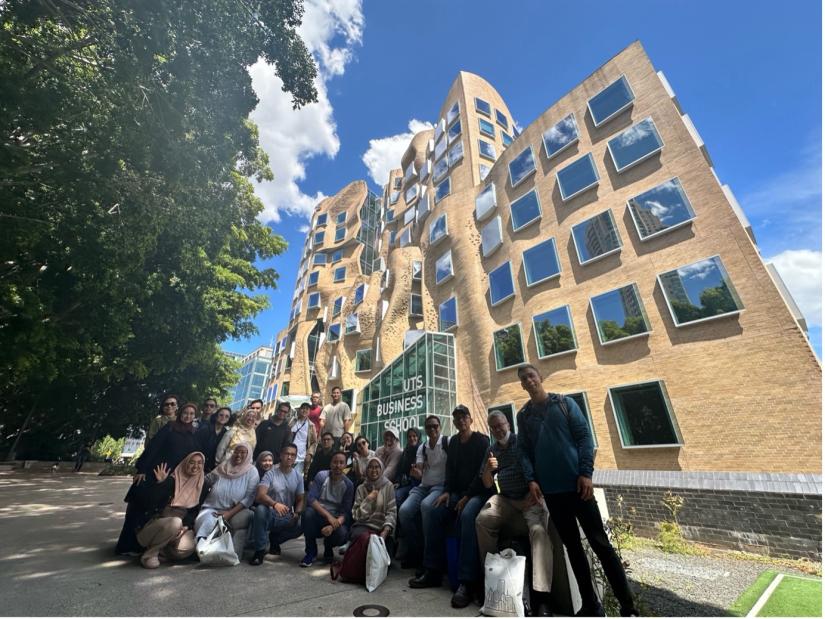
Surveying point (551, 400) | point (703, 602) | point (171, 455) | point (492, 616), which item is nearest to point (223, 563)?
point (171, 455)

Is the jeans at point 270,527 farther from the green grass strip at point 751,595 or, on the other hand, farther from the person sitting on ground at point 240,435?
the green grass strip at point 751,595

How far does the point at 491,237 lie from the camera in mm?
18688

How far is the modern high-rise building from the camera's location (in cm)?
901

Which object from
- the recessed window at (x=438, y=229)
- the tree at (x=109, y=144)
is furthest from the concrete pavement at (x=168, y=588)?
the recessed window at (x=438, y=229)

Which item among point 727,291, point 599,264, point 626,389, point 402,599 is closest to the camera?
point 402,599

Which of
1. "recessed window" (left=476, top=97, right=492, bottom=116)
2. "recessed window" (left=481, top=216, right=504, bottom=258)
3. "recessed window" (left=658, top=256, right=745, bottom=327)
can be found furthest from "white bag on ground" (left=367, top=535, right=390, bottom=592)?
"recessed window" (left=476, top=97, right=492, bottom=116)

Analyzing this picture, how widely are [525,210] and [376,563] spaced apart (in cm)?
1635

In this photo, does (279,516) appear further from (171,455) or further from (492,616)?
(492,616)

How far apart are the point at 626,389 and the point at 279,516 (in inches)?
435

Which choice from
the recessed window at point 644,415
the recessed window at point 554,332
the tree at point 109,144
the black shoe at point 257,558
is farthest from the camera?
the recessed window at point 554,332

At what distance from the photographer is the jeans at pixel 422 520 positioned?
14.5 feet

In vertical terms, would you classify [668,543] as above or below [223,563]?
below

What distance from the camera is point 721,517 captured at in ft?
28.3

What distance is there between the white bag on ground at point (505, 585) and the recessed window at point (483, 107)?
27875 mm
